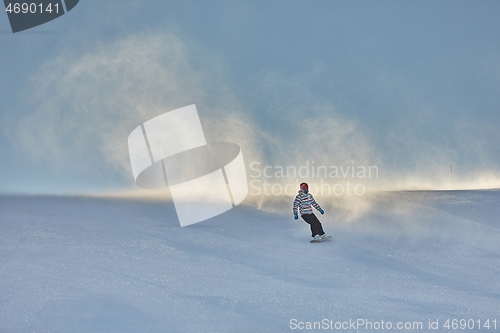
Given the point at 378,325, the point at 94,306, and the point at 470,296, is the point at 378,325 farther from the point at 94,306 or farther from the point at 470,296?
the point at 94,306

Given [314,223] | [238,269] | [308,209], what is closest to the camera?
[238,269]

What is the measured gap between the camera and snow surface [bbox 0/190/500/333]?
384 inches

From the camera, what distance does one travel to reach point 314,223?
581 inches

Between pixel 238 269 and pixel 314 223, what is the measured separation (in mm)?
3127

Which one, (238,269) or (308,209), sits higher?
(308,209)

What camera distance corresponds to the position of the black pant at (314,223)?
14695 mm

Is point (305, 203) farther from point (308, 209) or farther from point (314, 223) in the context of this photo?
point (314, 223)

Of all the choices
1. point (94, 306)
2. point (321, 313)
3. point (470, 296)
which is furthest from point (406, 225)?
point (94, 306)

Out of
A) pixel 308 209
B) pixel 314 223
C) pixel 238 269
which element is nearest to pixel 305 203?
pixel 308 209

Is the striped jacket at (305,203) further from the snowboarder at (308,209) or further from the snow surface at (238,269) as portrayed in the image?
the snow surface at (238,269)

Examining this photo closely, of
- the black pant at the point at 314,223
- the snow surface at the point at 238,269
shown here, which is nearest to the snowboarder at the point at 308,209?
the black pant at the point at 314,223

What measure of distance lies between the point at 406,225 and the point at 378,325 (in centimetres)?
753

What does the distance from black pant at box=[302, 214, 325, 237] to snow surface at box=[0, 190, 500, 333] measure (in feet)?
1.12

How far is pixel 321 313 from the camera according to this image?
9758 millimetres
